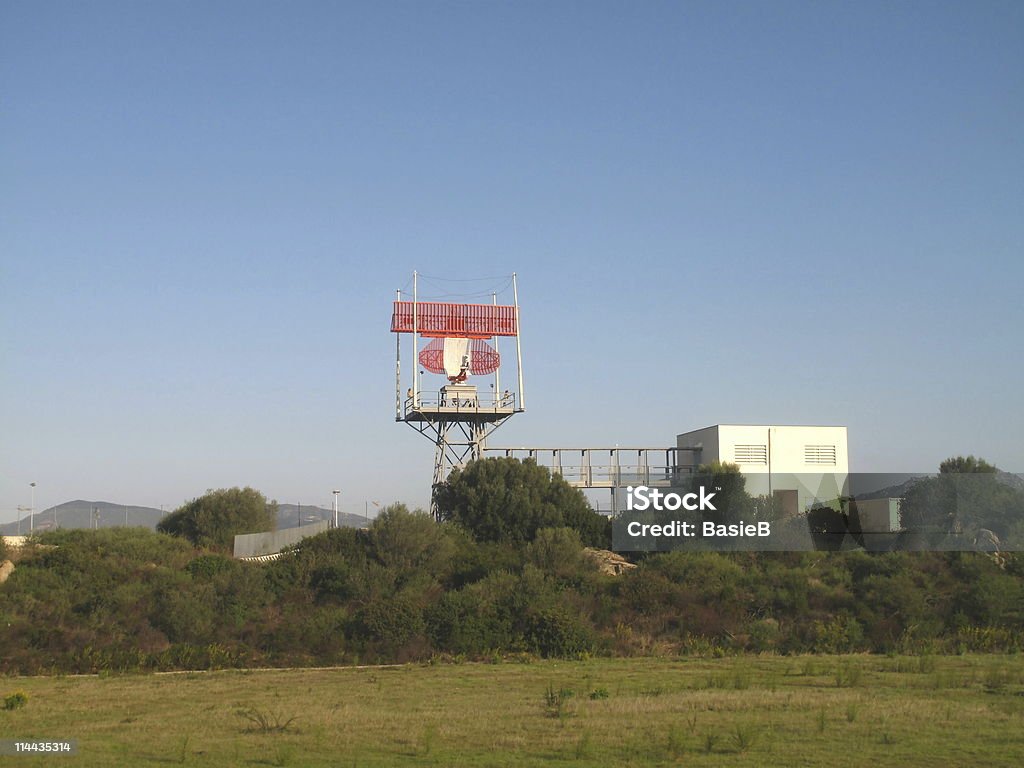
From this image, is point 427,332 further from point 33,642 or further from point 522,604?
point 33,642

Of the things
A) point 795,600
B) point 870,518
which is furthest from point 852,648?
point 870,518

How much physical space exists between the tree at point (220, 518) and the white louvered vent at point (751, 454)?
2464cm

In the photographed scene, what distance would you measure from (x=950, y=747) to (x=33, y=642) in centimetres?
2809

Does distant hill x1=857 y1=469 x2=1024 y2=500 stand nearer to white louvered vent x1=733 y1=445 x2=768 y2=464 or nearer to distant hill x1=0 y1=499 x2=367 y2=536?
white louvered vent x1=733 y1=445 x2=768 y2=464

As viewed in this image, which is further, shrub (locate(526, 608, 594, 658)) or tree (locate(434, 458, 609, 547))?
tree (locate(434, 458, 609, 547))

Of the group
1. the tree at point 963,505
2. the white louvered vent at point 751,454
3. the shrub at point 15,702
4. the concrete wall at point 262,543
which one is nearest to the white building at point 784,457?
the white louvered vent at point 751,454

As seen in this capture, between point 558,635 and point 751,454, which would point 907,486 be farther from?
point 558,635

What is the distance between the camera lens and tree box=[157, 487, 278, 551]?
170 ft

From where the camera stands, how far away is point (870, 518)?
46469 mm

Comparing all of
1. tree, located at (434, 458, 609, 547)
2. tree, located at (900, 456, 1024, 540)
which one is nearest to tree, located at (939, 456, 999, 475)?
tree, located at (900, 456, 1024, 540)

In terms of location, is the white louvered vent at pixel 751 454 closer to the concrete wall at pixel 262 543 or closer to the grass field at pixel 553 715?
the concrete wall at pixel 262 543

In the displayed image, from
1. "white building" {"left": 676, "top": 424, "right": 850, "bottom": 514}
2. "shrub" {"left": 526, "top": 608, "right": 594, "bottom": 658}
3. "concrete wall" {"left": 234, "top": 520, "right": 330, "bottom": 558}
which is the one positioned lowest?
"shrub" {"left": 526, "top": 608, "right": 594, "bottom": 658}

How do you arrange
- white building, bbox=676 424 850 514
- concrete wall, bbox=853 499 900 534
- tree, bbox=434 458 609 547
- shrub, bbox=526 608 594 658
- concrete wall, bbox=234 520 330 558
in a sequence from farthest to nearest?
white building, bbox=676 424 850 514, tree, bbox=434 458 609 547, concrete wall, bbox=853 499 900 534, concrete wall, bbox=234 520 330 558, shrub, bbox=526 608 594 658

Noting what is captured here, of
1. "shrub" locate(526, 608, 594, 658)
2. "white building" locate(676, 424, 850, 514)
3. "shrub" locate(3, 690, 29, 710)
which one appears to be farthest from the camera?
"white building" locate(676, 424, 850, 514)
